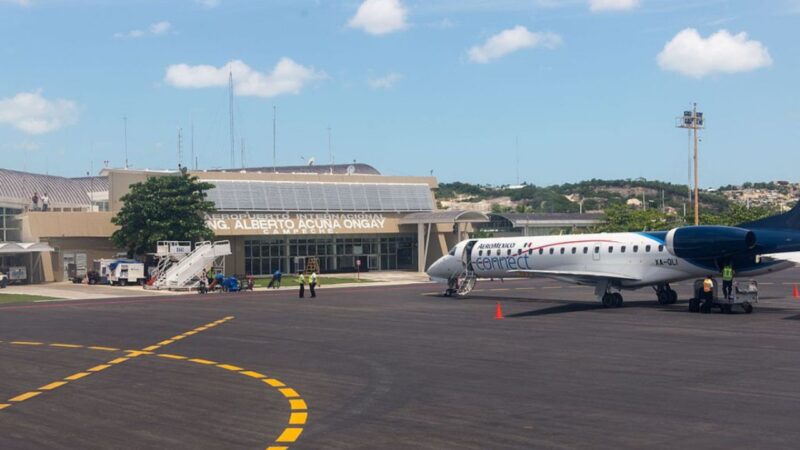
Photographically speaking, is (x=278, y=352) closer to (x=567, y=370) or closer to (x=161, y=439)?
(x=567, y=370)

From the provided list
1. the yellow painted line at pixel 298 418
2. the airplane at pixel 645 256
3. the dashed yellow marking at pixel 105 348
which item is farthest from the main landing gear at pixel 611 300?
the yellow painted line at pixel 298 418

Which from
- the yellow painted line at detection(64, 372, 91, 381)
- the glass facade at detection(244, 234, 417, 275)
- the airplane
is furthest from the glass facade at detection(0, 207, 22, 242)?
the yellow painted line at detection(64, 372, 91, 381)

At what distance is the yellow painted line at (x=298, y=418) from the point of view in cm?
1435

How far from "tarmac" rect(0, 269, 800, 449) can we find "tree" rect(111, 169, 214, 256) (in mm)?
31885

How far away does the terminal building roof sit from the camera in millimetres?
89000

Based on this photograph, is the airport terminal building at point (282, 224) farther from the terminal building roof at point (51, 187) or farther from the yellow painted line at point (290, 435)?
the yellow painted line at point (290, 435)

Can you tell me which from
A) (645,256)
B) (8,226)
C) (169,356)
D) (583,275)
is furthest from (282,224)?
(169,356)

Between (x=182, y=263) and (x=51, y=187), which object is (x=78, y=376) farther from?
(x=51, y=187)

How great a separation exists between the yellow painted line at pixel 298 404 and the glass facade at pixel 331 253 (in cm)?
5940

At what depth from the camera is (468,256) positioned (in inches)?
1823

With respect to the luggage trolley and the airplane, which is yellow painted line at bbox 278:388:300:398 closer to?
the luggage trolley

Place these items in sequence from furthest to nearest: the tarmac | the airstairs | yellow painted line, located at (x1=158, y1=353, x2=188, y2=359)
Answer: the airstairs < yellow painted line, located at (x1=158, y1=353, x2=188, y2=359) < the tarmac

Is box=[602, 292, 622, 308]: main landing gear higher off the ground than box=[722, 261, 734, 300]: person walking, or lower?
lower

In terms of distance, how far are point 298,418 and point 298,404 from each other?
4.33ft
